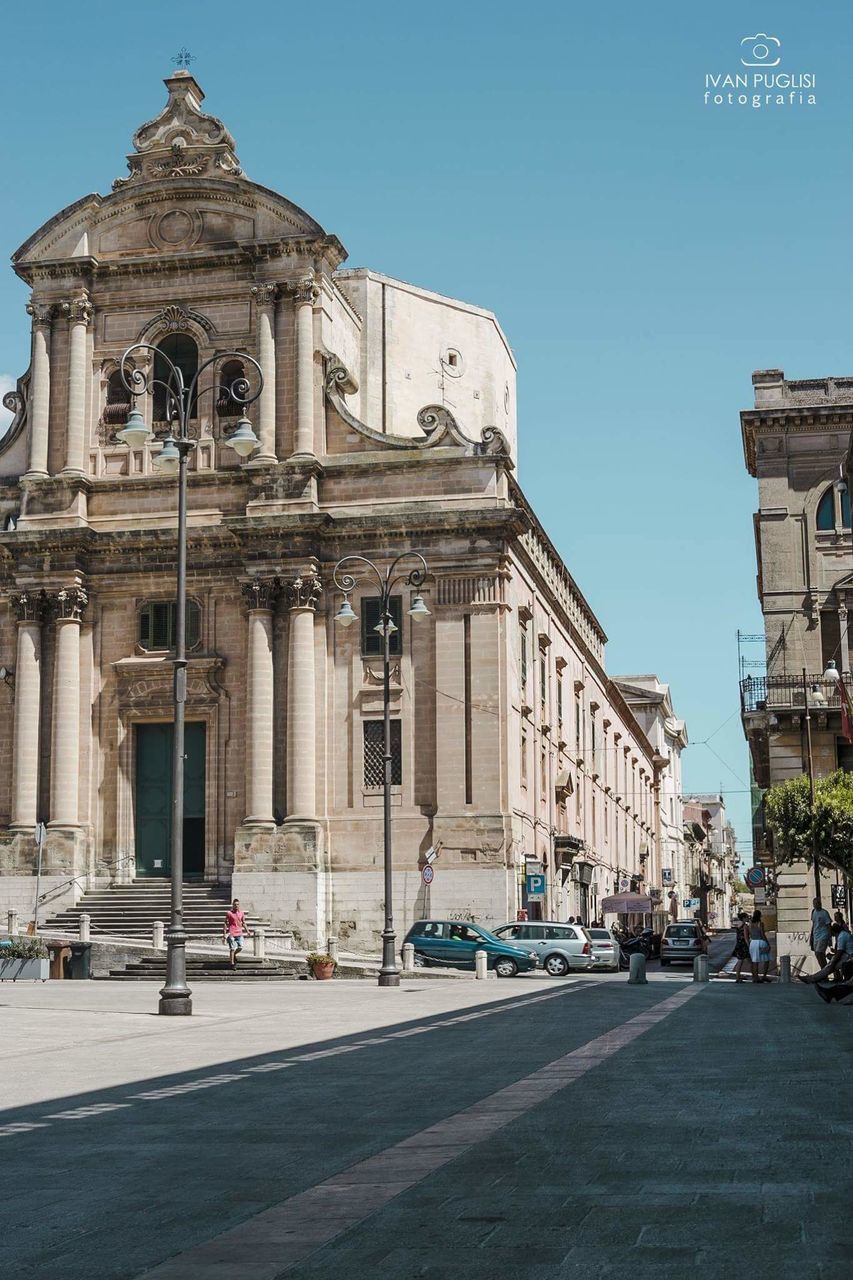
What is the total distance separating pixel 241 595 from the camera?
48125mm

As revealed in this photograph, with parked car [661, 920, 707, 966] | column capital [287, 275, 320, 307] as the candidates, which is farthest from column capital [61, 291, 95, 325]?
parked car [661, 920, 707, 966]

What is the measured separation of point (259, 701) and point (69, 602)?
6716 mm

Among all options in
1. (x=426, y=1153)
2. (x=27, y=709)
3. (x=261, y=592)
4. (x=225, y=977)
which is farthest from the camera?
(x=27, y=709)

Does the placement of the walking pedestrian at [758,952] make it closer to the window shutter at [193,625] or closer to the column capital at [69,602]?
the window shutter at [193,625]

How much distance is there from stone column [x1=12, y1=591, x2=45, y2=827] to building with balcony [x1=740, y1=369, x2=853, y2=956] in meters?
22.5

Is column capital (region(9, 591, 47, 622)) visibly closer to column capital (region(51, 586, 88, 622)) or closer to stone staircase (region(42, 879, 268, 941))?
column capital (region(51, 586, 88, 622))

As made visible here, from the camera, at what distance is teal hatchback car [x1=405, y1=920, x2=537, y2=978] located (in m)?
41.4

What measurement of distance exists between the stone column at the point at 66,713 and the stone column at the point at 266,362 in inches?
281

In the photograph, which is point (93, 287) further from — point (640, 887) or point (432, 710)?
point (640, 887)

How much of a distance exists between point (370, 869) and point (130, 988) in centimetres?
1317

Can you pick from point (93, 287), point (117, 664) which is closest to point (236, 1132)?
point (117, 664)

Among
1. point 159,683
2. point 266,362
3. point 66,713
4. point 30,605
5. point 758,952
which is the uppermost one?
point 266,362

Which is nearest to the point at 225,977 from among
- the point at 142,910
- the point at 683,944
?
the point at 142,910

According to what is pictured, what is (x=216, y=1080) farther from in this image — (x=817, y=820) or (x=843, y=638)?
(x=843, y=638)
